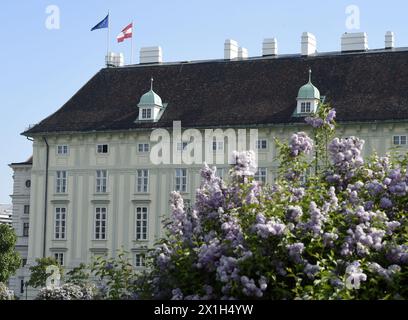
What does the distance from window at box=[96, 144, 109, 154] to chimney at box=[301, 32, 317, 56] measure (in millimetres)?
12441

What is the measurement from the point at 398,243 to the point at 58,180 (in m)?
57.1

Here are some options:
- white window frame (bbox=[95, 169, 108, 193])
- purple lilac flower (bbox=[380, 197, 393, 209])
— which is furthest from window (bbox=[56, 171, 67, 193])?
purple lilac flower (bbox=[380, 197, 393, 209])

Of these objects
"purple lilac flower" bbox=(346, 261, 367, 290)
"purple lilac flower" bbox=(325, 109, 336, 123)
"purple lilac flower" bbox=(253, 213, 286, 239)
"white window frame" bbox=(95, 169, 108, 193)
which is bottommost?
"purple lilac flower" bbox=(346, 261, 367, 290)

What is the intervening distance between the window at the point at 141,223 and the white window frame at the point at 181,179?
229 cm

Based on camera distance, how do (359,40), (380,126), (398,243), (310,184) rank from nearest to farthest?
(398,243) → (310,184) → (380,126) → (359,40)

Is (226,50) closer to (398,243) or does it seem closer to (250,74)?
(250,74)

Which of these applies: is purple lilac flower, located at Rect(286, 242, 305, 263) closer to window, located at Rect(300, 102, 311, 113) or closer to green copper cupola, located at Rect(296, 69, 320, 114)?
green copper cupola, located at Rect(296, 69, 320, 114)

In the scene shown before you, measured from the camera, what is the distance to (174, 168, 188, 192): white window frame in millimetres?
69812

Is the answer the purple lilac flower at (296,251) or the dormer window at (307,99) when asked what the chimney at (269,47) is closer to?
the dormer window at (307,99)

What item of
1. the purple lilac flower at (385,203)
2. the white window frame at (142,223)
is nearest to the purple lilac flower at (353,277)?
the purple lilac flower at (385,203)

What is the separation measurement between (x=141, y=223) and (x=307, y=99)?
11.6m

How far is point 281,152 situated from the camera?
19.0 meters
